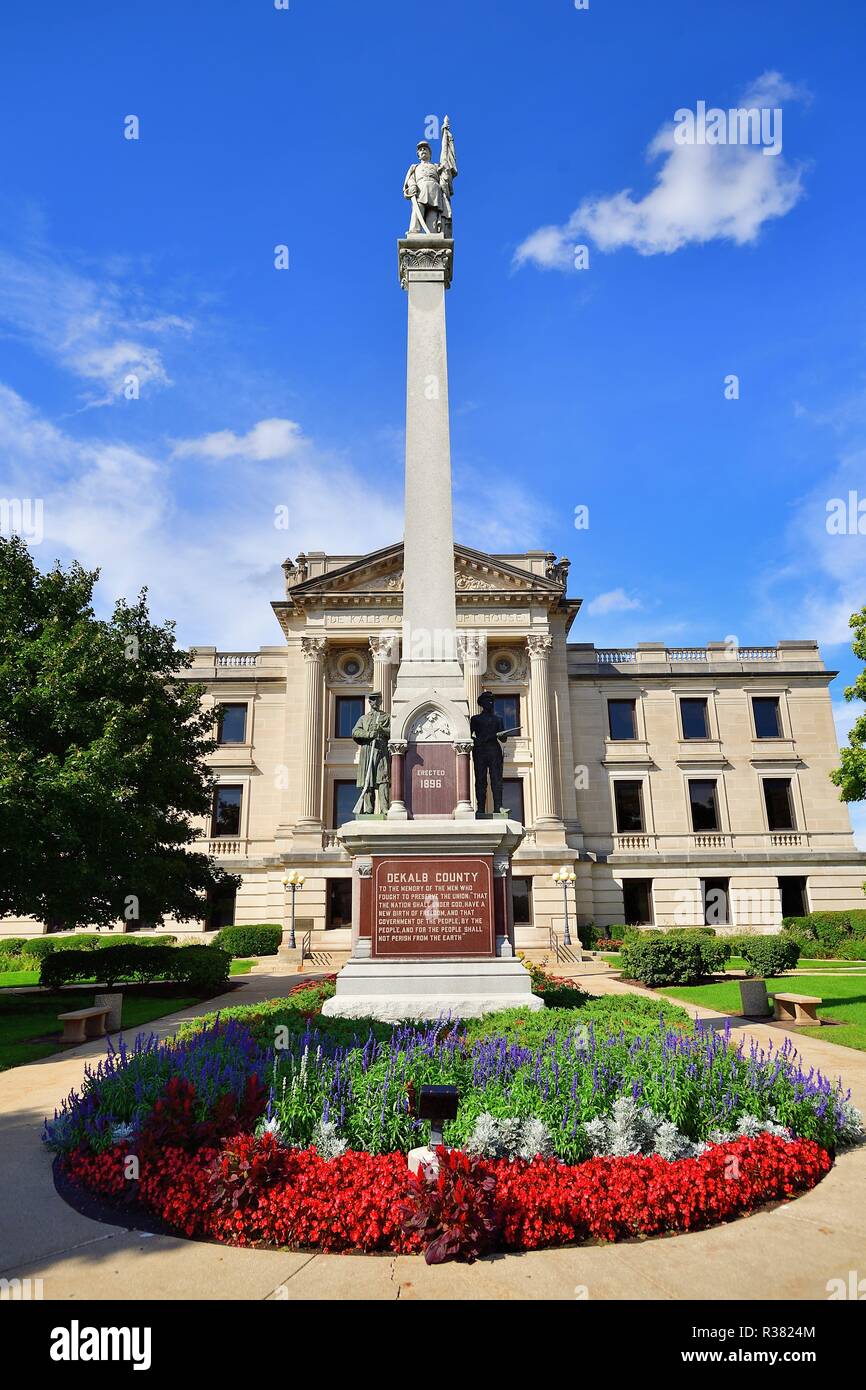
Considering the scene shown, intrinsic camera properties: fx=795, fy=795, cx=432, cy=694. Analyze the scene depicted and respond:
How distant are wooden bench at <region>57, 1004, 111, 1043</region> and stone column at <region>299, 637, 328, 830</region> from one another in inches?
858

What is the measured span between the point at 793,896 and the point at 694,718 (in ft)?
33.1

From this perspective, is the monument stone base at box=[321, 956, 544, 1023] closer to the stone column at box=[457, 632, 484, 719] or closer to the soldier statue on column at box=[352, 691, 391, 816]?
the soldier statue on column at box=[352, 691, 391, 816]

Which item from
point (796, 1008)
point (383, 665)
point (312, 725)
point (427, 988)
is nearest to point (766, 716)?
point (383, 665)

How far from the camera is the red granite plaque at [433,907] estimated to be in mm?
11180

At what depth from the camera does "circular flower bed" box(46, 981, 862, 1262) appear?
5246mm

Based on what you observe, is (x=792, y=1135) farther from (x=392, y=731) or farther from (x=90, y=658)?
(x=90, y=658)

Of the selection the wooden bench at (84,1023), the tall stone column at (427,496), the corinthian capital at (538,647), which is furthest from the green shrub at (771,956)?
the corinthian capital at (538,647)

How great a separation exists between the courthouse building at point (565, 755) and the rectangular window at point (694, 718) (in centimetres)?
12

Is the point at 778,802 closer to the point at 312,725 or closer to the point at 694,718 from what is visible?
the point at 694,718

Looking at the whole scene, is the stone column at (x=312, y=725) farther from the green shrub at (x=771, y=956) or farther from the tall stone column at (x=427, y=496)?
the tall stone column at (x=427, y=496)

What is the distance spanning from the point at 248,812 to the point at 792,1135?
35.8 meters

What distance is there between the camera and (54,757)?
17172mm
